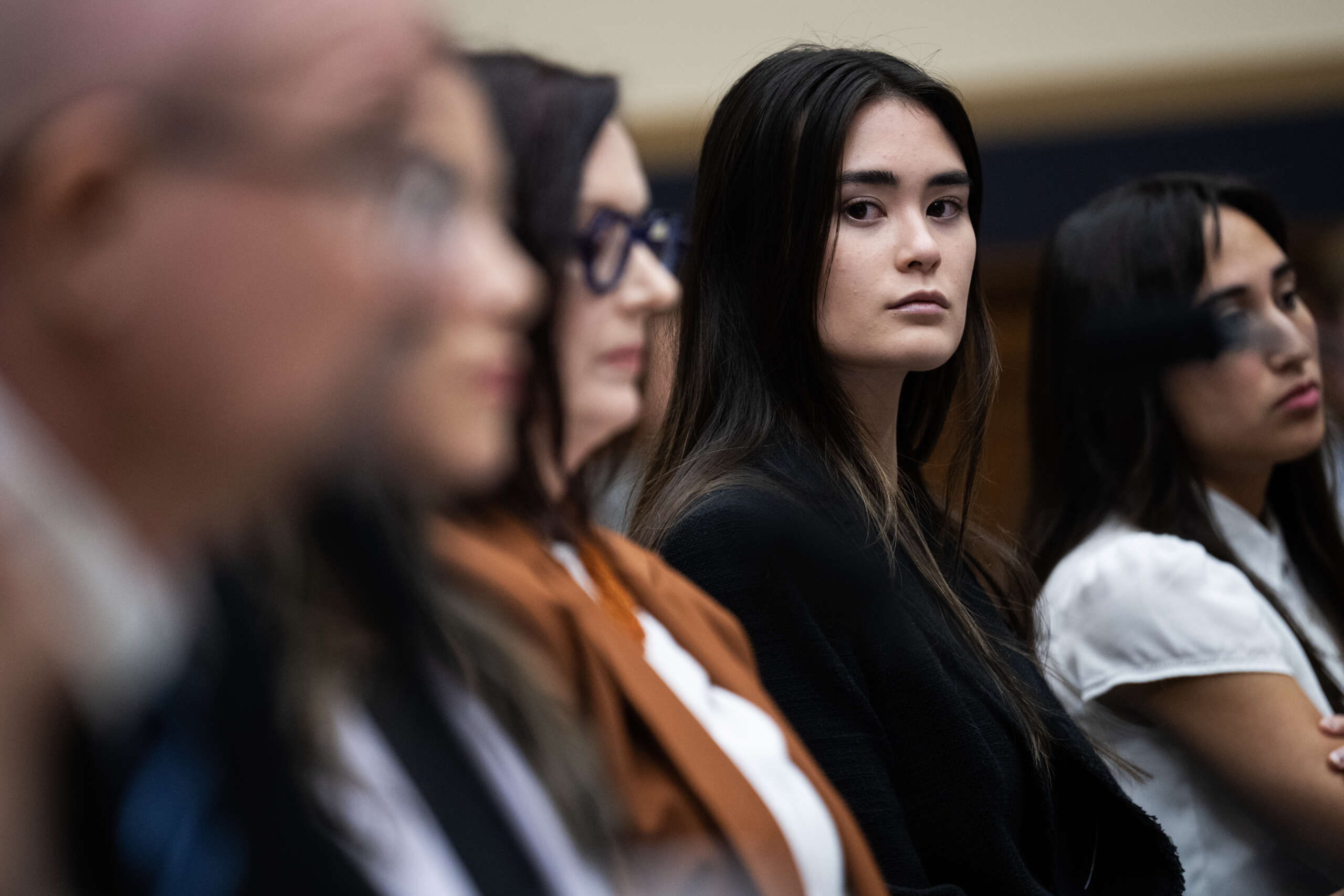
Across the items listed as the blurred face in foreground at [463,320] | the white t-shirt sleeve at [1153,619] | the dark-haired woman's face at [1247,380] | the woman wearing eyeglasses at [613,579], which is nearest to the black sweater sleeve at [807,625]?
the woman wearing eyeglasses at [613,579]

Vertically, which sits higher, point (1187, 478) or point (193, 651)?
point (193, 651)

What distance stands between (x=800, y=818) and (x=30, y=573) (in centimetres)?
56

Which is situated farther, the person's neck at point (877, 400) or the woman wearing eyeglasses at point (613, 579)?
the person's neck at point (877, 400)

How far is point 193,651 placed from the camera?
0.46 m

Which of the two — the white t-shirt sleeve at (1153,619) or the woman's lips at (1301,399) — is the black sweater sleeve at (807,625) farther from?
the woman's lips at (1301,399)

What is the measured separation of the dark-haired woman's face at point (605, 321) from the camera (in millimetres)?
802

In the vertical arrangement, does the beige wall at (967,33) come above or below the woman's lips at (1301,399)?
above

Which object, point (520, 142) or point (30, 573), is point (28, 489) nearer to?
point (30, 573)

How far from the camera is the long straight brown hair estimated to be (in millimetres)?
1243

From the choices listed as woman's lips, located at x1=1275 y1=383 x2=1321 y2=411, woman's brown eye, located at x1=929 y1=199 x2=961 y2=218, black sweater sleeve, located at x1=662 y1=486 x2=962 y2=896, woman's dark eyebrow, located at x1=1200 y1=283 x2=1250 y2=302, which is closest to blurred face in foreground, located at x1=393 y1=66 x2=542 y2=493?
black sweater sleeve, located at x1=662 y1=486 x2=962 y2=896

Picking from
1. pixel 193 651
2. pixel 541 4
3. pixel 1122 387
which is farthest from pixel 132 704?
pixel 541 4

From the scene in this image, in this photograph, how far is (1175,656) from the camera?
1.35 meters

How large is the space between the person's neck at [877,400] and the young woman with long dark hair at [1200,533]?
0.28 meters

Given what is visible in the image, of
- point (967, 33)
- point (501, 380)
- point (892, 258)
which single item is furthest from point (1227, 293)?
point (967, 33)
